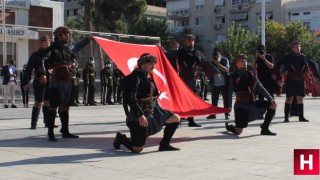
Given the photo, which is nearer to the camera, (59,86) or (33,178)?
(33,178)

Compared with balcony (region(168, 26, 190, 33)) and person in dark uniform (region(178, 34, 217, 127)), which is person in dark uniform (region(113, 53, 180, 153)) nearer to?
person in dark uniform (region(178, 34, 217, 127))

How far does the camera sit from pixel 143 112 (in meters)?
7.38

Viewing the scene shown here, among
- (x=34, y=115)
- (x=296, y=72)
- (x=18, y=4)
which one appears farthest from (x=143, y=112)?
(x=18, y=4)

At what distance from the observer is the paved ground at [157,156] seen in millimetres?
5941

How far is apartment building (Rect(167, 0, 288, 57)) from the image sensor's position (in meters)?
67.9

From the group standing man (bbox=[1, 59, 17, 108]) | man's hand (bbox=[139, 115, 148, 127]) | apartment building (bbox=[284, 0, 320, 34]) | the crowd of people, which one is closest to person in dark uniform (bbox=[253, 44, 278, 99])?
the crowd of people

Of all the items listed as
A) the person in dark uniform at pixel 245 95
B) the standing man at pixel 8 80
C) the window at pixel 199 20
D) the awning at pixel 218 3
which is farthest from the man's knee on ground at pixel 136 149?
the window at pixel 199 20

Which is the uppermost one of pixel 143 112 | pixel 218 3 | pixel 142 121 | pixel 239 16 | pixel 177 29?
pixel 218 3

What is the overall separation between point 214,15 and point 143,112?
67884mm

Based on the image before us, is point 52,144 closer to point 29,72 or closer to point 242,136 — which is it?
point 29,72

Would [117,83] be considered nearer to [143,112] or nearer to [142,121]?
[143,112]

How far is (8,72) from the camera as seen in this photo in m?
18.8

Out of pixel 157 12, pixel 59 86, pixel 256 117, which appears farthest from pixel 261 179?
pixel 157 12

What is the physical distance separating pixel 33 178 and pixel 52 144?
2.72 m
